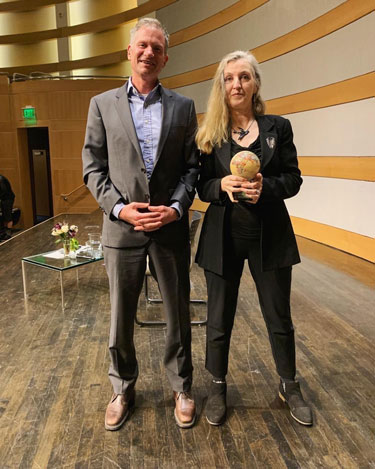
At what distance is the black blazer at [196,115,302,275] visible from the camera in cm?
180

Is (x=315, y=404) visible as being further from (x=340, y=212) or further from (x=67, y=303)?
(x=340, y=212)

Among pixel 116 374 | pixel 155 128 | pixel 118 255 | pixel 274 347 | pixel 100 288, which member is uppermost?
pixel 155 128

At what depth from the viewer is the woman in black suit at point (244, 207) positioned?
1.79 metres

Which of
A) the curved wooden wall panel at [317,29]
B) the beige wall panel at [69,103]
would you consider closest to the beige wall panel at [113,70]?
the beige wall panel at [69,103]

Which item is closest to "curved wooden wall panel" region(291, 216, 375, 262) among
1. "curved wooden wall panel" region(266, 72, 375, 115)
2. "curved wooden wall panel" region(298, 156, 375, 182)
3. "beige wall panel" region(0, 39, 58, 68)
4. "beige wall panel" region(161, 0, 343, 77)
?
"curved wooden wall panel" region(298, 156, 375, 182)

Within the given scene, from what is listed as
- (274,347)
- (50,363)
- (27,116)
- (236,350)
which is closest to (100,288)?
(50,363)

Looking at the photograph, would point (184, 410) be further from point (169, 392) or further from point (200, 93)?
point (200, 93)

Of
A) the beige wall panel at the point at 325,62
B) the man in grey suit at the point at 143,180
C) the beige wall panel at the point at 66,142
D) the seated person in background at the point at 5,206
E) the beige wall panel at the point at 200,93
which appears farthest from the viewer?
the beige wall panel at the point at 66,142

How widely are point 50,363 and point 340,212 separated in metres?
4.26

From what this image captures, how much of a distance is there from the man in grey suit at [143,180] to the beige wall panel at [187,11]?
6.89m

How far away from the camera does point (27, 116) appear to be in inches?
421

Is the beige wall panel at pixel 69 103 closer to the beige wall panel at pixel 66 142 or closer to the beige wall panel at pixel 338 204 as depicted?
the beige wall panel at pixel 66 142

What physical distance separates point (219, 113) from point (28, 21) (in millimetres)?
13982

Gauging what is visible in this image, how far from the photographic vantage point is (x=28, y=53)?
44.4 feet
